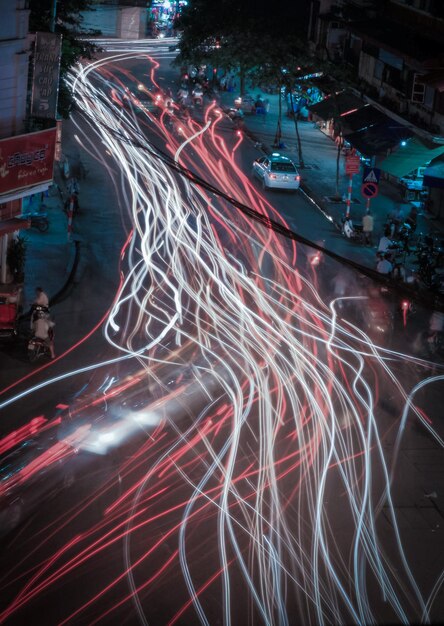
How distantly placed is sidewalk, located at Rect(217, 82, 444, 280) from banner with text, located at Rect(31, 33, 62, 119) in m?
10.3

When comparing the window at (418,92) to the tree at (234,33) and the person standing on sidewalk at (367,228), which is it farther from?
the tree at (234,33)

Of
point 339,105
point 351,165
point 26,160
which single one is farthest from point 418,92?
point 26,160

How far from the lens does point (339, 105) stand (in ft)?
143

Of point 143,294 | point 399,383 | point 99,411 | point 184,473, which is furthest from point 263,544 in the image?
point 143,294

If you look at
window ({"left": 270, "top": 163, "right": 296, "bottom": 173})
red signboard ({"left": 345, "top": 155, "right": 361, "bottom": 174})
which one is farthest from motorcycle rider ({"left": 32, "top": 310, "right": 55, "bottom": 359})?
window ({"left": 270, "top": 163, "right": 296, "bottom": 173})

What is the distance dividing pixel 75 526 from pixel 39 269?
13.4m

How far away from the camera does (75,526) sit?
1164cm

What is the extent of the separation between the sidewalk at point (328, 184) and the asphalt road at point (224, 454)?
168 inches

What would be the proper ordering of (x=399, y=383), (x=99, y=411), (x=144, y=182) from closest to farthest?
(x=99, y=411)
(x=399, y=383)
(x=144, y=182)

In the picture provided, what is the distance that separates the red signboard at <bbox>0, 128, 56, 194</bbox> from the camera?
63.5ft

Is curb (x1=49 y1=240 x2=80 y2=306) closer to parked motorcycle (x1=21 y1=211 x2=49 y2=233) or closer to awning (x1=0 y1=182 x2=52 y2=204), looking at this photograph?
parked motorcycle (x1=21 y1=211 x2=49 y2=233)

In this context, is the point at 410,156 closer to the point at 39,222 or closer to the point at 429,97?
the point at 429,97

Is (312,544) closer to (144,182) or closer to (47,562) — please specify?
(47,562)

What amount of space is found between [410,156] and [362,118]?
21.9 ft
